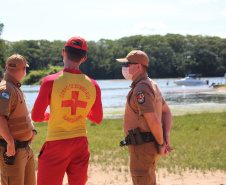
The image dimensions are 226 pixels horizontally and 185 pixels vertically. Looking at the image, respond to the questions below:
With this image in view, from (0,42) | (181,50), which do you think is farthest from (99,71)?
(0,42)

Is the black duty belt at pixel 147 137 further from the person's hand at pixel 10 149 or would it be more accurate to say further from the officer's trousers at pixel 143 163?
the person's hand at pixel 10 149

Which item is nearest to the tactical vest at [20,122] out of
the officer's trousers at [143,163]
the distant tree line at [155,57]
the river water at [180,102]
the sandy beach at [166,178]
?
the officer's trousers at [143,163]

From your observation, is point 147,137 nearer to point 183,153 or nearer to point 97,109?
point 97,109

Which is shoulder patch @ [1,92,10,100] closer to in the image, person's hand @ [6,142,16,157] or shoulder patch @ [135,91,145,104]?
person's hand @ [6,142,16,157]

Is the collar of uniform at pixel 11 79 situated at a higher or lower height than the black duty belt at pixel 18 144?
higher

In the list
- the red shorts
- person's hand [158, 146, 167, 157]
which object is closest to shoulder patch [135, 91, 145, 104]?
person's hand [158, 146, 167, 157]

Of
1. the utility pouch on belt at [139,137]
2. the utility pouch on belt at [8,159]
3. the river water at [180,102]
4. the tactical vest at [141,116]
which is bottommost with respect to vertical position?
the river water at [180,102]

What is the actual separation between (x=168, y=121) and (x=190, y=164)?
3.42 m

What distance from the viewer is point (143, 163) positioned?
10.7 feet

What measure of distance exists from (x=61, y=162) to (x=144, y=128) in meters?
0.94

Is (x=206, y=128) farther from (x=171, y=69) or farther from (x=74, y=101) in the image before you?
(x=171, y=69)

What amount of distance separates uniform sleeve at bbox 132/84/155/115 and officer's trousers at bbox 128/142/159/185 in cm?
40

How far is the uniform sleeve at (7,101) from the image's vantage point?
10.4ft

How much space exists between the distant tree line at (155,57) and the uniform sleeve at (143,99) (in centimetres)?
11693
